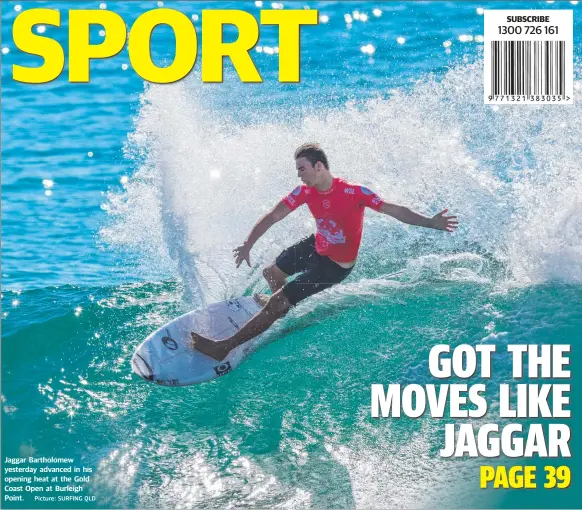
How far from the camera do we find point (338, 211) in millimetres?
9727

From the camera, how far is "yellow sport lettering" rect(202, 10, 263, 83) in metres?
10.9

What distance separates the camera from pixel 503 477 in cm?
812

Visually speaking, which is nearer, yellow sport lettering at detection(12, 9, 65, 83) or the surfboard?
the surfboard

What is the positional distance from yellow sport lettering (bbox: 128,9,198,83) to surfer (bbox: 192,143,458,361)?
236 centimetres

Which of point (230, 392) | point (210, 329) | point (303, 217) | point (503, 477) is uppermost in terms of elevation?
point (303, 217)

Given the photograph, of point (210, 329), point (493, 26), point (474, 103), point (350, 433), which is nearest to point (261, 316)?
point (210, 329)

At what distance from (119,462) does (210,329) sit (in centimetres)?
204

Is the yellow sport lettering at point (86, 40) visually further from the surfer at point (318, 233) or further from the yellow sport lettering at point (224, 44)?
the surfer at point (318, 233)

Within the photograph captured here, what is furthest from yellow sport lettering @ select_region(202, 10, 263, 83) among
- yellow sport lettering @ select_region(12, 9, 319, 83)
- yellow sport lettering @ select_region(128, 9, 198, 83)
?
yellow sport lettering @ select_region(128, 9, 198, 83)

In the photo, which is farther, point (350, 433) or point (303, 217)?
point (303, 217)

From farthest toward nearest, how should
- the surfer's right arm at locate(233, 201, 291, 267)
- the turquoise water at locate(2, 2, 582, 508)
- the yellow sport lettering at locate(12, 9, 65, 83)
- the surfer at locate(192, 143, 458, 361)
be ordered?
the yellow sport lettering at locate(12, 9, 65, 83)
the surfer's right arm at locate(233, 201, 291, 267)
the surfer at locate(192, 143, 458, 361)
the turquoise water at locate(2, 2, 582, 508)

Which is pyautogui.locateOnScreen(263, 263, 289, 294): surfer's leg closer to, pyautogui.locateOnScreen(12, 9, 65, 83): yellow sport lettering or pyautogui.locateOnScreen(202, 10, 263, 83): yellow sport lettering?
pyautogui.locateOnScreen(202, 10, 263, 83): yellow sport lettering

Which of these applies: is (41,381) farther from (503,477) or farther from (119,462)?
(503,477)

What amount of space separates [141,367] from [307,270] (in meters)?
2.17
